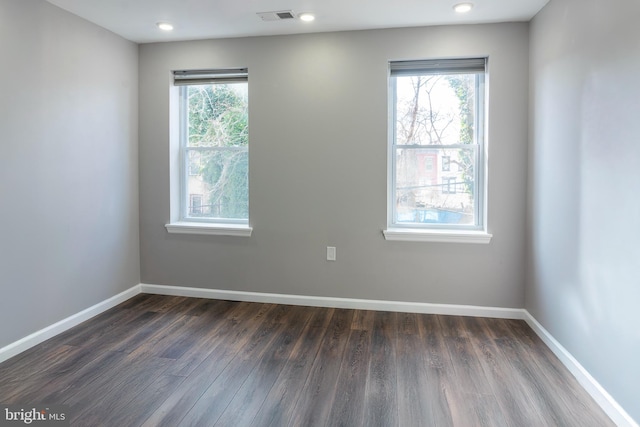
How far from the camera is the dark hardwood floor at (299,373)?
1893 mm

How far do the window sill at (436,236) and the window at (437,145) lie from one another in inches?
1.2

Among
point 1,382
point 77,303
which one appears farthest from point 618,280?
point 77,303

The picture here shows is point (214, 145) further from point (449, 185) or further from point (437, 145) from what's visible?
point (449, 185)

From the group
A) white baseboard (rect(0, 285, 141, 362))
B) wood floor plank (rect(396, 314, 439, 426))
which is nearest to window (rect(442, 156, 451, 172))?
wood floor plank (rect(396, 314, 439, 426))

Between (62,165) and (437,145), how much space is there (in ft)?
9.94

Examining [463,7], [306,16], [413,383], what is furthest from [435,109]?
[413,383]

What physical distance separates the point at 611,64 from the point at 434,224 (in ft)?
5.60

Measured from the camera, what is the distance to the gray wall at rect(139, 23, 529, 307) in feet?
10.1

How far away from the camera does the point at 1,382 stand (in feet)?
7.05

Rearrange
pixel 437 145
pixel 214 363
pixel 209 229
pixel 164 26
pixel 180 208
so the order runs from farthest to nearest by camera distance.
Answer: pixel 180 208, pixel 209 229, pixel 437 145, pixel 164 26, pixel 214 363

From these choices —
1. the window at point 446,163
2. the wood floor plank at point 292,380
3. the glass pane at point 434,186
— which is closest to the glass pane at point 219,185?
the wood floor plank at point 292,380

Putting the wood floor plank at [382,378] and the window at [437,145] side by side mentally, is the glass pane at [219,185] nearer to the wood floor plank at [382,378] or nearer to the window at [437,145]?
the window at [437,145]

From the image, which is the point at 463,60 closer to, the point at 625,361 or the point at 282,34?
the point at 282,34

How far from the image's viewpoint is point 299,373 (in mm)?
2271
